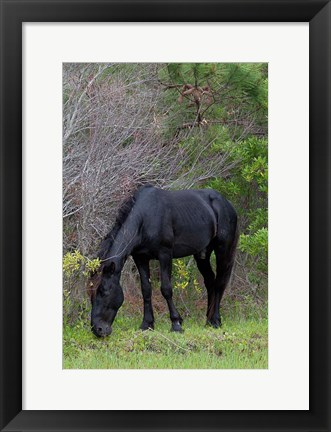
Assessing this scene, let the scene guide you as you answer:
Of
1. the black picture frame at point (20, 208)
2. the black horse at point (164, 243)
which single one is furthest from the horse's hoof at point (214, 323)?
the black picture frame at point (20, 208)

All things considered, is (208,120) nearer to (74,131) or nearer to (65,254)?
(74,131)

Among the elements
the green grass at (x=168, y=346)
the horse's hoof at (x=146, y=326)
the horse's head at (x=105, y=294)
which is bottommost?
the green grass at (x=168, y=346)

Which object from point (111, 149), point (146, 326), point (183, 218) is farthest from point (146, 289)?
point (111, 149)

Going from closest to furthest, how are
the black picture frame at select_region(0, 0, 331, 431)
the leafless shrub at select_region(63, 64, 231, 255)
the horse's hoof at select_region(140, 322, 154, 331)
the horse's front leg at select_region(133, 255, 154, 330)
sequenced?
the black picture frame at select_region(0, 0, 331, 431) → the leafless shrub at select_region(63, 64, 231, 255) → the horse's hoof at select_region(140, 322, 154, 331) → the horse's front leg at select_region(133, 255, 154, 330)

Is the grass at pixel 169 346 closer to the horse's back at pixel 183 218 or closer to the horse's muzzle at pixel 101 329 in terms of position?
the horse's muzzle at pixel 101 329

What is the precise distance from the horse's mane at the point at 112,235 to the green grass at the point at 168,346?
1.33ft

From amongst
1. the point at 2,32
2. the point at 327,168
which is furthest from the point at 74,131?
the point at 327,168

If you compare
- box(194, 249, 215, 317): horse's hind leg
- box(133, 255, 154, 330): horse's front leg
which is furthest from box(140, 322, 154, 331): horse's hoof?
box(194, 249, 215, 317): horse's hind leg

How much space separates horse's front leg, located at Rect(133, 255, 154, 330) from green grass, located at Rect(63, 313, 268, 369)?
7cm

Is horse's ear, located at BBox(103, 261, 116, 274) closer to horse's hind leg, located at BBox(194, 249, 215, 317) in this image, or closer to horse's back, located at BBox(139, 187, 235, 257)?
horse's back, located at BBox(139, 187, 235, 257)

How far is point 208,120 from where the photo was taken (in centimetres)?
724

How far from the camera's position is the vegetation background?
6211 millimetres

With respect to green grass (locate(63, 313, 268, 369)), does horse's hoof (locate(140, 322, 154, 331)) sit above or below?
above

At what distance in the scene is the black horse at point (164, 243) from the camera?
6855 millimetres
